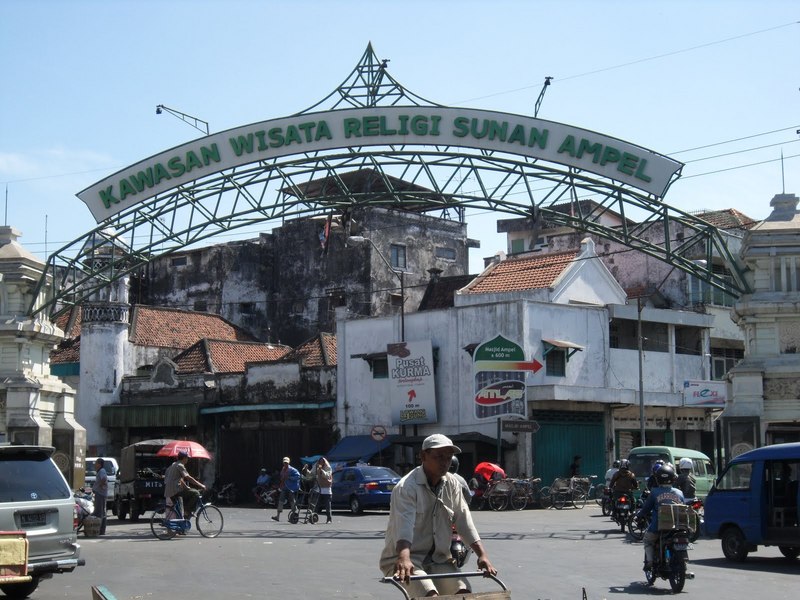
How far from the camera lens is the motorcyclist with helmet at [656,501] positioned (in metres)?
14.3

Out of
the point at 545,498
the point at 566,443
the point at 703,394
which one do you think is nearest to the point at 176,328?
the point at 566,443

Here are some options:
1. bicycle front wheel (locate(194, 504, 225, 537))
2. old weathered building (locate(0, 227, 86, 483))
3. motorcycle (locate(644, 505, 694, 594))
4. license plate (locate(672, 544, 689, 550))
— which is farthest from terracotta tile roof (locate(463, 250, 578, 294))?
license plate (locate(672, 544, 689, 550))

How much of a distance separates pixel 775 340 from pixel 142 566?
12.8 meters

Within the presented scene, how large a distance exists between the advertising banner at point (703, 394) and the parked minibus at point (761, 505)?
2437 centimetres

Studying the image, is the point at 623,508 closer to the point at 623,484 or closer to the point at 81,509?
the point at 623,484

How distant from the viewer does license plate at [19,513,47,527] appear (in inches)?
510

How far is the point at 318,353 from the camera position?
45.9m

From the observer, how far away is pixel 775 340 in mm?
22750

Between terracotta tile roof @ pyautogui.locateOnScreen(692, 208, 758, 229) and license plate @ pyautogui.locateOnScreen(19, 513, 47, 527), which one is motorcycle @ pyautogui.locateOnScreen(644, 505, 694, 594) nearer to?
license plate @ pyautogui.locateOnScreen(19, 513, 47, 527)

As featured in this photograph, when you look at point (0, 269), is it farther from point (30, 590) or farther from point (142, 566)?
point (30, 590)

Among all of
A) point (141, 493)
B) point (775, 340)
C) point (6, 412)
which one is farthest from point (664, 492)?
point (141, 493)

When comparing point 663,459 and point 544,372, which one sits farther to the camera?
point 544,372

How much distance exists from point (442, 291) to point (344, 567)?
3419 cm

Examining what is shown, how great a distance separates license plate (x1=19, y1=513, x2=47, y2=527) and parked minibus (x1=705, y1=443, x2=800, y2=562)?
1005 centimetres
